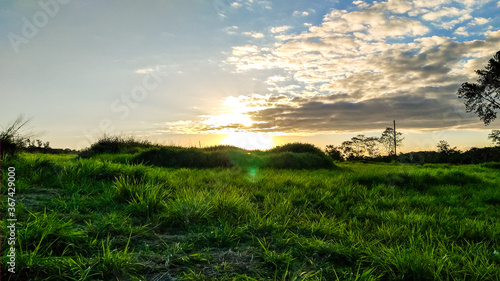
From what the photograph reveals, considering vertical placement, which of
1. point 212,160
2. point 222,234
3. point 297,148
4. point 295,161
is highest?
point 297,148

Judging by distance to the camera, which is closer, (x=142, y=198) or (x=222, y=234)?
(x=222, y=234)

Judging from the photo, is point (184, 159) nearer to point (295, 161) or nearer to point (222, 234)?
point (295, 161)

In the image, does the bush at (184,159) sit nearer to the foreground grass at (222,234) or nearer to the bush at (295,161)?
the bush at (295,161)

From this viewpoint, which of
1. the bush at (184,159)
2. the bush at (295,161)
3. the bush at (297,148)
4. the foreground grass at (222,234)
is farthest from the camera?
the bush at (297,148)

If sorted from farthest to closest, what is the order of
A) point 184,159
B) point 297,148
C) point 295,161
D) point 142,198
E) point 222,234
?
point 297,148
point 295,161
point 184,159
point 142,198
point 222,234

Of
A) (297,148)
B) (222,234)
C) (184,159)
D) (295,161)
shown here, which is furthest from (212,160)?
(222,234)

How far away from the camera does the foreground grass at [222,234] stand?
3.07 meters

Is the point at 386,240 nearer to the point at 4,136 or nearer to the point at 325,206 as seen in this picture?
the point at 325,206

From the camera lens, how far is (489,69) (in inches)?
1013

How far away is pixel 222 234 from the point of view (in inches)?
152

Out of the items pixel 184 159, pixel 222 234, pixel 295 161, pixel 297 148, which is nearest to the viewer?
pixel 222 234

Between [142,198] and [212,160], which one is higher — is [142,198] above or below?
below

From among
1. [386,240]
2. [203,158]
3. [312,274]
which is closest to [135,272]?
[312,274]

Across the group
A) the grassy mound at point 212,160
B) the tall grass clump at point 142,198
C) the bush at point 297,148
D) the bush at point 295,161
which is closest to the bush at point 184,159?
the grassy mound at point 212,160
